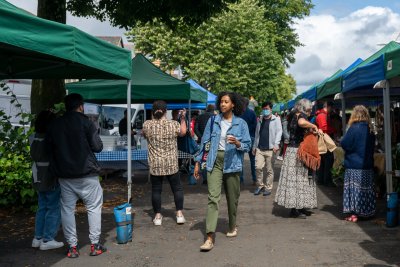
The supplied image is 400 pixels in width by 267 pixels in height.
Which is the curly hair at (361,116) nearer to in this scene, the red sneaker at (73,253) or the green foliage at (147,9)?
the red sneaker at (73,253)

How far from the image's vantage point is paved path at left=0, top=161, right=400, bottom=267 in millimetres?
5555

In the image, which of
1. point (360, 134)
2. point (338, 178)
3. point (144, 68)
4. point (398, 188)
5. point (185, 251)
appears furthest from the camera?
point (144, 68)

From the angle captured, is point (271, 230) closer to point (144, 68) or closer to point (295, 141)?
point (295, 141)

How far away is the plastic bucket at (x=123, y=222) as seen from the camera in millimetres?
6246

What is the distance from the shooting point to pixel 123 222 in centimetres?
630

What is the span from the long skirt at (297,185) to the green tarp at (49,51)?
2818 mm

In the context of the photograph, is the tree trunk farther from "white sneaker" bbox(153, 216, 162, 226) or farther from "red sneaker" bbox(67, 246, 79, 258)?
"red sneaker" bbox(67, 246, 79, 258)

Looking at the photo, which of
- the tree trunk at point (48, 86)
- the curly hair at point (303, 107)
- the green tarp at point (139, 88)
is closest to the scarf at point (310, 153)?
the curly hair at point (303, 107)

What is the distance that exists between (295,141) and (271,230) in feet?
4.95

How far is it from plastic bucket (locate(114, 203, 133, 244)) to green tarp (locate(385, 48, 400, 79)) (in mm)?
3733

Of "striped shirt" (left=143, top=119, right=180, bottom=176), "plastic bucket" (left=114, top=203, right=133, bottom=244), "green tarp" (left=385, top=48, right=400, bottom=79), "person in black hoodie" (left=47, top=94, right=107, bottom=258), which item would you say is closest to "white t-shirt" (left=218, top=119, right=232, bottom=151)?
"striped shirt" (left=143, top=119, right=180, bottom=176)

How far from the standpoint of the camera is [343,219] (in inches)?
305

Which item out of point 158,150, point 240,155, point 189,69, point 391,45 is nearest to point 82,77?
point 158,150

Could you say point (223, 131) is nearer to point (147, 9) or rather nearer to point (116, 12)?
point (147, 9)
